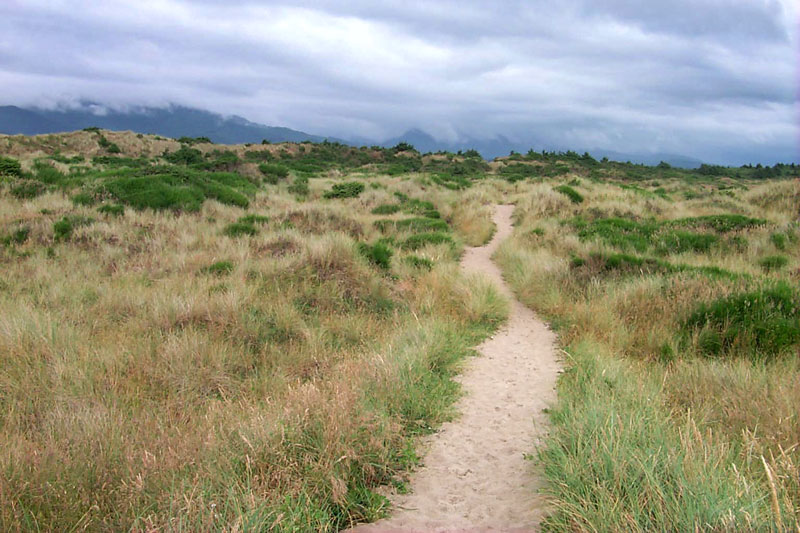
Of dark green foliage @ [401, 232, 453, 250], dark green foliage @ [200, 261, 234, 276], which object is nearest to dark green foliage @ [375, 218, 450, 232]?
dark green foliage @ [401, 232, 453, 250]

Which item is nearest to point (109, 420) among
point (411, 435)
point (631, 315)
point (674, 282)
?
point (411, 435)

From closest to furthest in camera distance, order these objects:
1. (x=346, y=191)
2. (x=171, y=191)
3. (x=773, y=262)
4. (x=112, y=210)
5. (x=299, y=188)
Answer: (x=773, y=262)
(x=112, y=210)
(x=171, y=191)
(x=346, y=191)
(x=299, y=188)

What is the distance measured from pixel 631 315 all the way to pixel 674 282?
4.44 ft

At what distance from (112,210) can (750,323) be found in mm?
16251

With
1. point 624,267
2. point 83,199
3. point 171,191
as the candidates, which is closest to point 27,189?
point 83,199

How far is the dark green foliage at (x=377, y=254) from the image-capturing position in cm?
1067

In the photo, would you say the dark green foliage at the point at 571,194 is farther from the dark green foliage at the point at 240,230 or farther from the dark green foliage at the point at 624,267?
the dark green foliage at the point at 240,230

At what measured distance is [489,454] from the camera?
13.9 ft

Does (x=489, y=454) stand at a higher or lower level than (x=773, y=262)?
lower

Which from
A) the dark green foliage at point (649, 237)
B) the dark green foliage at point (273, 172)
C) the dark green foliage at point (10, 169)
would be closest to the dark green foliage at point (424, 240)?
the dark green foliage at point (649, 237)

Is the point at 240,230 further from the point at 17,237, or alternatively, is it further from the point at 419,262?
the point at 419,262

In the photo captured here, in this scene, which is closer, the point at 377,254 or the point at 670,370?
the point at 670,370

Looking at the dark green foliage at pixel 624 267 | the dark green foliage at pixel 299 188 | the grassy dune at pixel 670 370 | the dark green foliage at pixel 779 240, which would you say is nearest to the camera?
the grassy dune at pixel 670 370

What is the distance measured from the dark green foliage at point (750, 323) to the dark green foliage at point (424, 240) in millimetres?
7054
